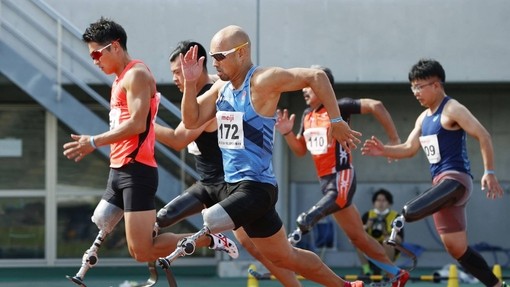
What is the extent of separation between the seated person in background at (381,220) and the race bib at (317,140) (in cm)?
324

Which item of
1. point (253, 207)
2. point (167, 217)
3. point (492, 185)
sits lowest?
point (253, 207)

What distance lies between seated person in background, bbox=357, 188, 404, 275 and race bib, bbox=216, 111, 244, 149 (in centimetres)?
650

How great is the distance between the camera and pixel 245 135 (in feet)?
Answer: 25.5

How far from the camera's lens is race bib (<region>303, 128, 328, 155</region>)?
1111 centimetres

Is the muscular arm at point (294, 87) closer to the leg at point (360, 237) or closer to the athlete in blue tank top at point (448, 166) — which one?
the athlete in blue tank top at point (448, 166)

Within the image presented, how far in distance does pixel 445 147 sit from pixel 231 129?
2.68 metres

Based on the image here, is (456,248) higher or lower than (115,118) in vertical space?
lower

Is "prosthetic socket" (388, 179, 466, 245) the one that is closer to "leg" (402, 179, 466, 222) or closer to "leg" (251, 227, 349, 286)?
"leg" (402, 179, 466, 222)

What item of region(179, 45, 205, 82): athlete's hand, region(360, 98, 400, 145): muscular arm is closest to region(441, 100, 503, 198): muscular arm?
region(360, 98, 400, 145): muscular arm

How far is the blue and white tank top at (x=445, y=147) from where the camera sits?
9.82 meters

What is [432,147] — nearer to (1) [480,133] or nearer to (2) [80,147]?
(1) [480,133]

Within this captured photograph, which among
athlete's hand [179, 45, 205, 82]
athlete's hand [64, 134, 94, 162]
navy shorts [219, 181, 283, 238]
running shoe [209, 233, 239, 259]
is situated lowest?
running shoe [209, 233, 239, 259]

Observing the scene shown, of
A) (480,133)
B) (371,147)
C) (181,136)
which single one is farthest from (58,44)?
(480,133)

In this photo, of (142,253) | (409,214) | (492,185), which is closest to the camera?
(142,253)
